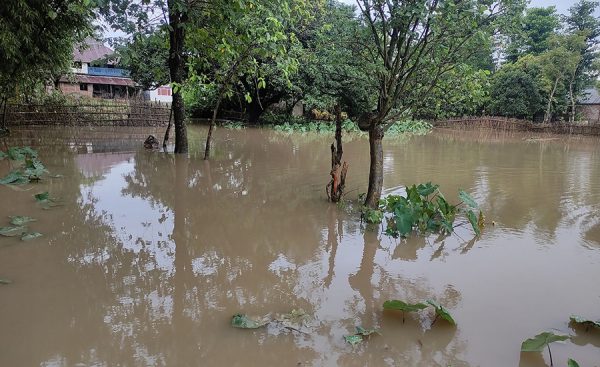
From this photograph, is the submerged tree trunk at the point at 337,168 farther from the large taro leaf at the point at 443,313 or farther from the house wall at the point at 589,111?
the house wall at the point at 589,111

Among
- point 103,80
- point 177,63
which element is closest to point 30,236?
point 177,63

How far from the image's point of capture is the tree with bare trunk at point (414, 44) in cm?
639

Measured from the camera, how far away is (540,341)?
333 centimetres

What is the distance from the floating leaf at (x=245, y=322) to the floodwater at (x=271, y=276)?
6cm

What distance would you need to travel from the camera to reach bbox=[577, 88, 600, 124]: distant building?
34.2 metres

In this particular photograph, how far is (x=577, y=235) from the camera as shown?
6.78 meters

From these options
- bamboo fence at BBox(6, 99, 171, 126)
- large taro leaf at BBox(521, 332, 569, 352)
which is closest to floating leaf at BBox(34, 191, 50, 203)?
large taro leaf at BBox(521, 332, 569, 352)

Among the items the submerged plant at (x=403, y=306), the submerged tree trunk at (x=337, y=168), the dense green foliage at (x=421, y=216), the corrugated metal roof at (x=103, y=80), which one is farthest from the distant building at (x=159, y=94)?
the submerged plant at (x=403, y=306)

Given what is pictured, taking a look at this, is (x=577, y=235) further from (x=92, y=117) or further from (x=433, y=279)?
(x=92, y=117)

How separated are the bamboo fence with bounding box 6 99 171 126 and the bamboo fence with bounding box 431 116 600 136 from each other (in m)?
19.3

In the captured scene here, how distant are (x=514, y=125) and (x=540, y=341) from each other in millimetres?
30198

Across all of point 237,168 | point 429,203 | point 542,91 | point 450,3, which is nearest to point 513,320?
point 429,203

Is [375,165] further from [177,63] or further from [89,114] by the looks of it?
[89,114]

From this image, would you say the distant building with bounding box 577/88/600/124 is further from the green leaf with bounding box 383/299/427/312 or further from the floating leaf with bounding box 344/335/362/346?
the floating leaf with bounding box 344/335/362/346
